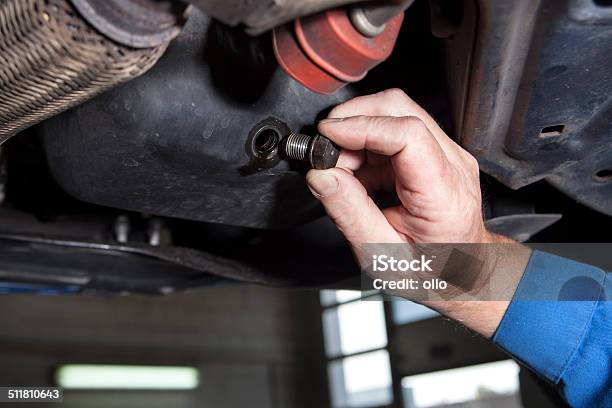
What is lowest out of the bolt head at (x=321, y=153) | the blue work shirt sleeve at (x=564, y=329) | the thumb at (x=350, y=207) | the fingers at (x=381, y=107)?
the blue work shirt sleeve at (x=564, y=329)

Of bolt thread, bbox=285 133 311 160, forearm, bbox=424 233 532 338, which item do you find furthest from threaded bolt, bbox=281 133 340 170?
forearm, bbox=424 233 532 338

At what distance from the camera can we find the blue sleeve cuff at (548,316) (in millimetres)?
821

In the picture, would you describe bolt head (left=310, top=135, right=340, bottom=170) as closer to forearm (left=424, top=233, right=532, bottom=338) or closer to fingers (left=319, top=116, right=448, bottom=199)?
fingers (left=319, top=116, right=448, bottom=199)

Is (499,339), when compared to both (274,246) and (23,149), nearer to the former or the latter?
(274,246)

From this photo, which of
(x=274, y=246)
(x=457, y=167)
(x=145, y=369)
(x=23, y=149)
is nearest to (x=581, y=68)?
(x=457, y=167)

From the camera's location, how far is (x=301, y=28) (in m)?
0.44

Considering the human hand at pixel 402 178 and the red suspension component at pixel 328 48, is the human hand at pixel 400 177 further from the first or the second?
the red suspension component at pixel 328 48

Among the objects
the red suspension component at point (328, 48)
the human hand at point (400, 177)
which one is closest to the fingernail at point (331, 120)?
the human hand at point (400, 177)

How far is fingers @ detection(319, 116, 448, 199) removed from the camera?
59cm

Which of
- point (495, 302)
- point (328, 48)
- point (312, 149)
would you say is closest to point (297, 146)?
point (312, 149)

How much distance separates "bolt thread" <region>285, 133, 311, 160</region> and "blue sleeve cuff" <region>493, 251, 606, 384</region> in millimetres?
383

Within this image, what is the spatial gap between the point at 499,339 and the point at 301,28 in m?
0.56

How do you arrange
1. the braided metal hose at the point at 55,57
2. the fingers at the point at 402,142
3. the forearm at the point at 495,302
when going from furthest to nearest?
the forearm at the point at 495,302
the fingers at the point at 402,142
the braided metal hose at the point at 55,57

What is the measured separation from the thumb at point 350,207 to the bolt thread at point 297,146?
0.07ft
